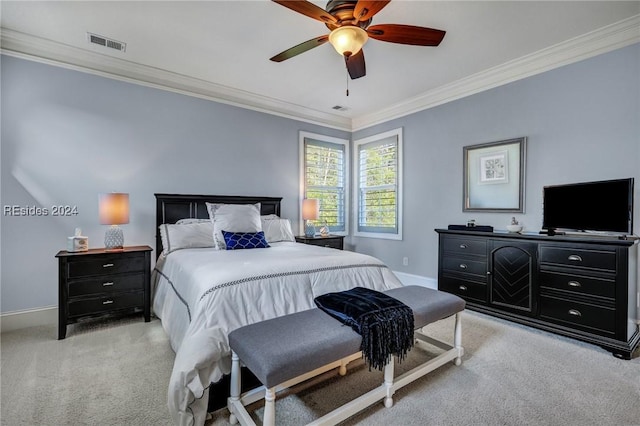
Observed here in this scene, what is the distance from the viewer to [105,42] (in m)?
2.89

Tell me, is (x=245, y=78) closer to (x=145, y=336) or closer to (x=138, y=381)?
(x=145, y=336)

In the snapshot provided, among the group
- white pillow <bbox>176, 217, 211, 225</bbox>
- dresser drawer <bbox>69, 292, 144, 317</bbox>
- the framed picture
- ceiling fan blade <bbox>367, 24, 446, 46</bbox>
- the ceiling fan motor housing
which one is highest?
the ceiling fan motor housing

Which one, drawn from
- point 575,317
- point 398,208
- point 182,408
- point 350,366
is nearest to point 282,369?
point 182,408

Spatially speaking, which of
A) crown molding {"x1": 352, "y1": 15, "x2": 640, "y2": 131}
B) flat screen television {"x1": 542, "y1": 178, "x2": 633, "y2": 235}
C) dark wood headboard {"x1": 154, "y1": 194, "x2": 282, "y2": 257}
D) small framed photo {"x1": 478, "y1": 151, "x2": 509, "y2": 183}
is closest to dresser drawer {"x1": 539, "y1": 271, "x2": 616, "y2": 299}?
flat screen television {"x1": 542, "y1": 178, "x2": 633, "y2": 235}

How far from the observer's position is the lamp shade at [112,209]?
292 cm

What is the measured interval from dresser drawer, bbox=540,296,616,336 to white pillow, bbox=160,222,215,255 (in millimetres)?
3408

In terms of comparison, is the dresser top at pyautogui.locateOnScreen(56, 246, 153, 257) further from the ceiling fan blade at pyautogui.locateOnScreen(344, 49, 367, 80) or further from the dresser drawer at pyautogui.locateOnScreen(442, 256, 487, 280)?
the dresser drawer at pyautogui.locateOnScreen(442, 256, 487, 280)

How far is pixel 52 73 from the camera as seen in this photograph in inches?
118

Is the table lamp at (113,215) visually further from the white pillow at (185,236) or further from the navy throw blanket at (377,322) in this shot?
the navy throw blanket at (377,322)

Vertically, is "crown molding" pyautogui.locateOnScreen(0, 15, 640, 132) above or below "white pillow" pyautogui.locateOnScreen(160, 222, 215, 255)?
above

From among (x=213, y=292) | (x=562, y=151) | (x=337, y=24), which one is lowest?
(x=213, y=292)

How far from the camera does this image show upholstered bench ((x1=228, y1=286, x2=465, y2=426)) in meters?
1.34

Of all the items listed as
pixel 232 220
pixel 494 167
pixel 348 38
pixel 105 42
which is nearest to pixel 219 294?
pixel 232 220

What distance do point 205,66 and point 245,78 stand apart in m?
0.49
